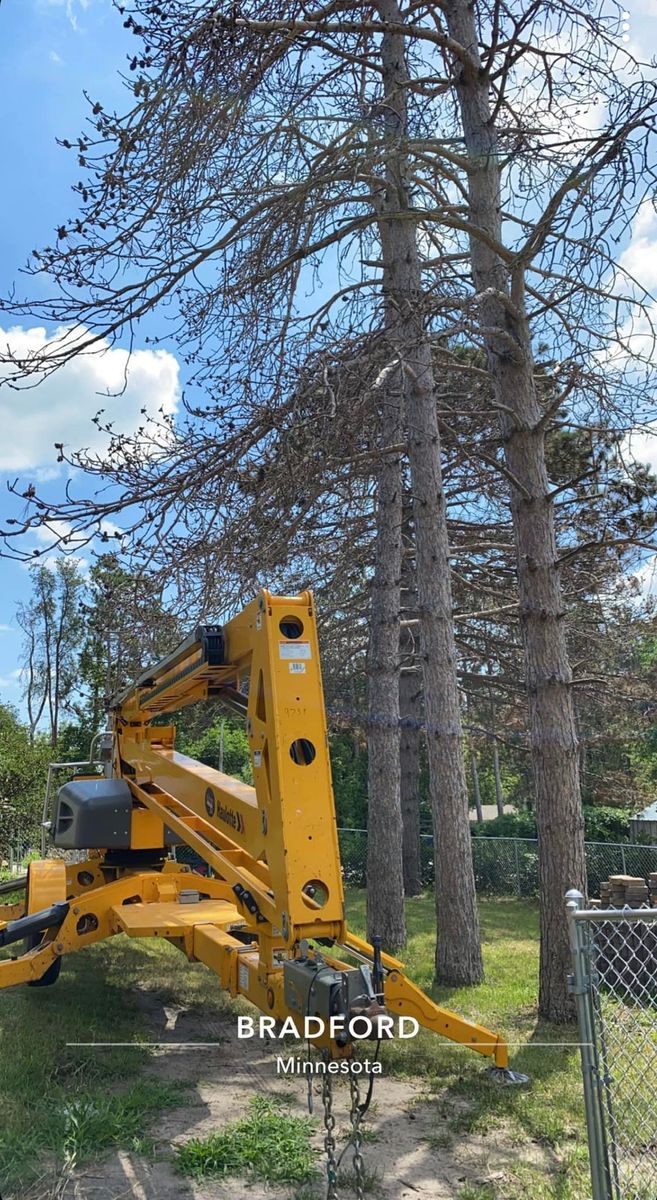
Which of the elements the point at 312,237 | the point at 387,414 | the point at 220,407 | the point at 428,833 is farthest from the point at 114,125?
the point at 428,833

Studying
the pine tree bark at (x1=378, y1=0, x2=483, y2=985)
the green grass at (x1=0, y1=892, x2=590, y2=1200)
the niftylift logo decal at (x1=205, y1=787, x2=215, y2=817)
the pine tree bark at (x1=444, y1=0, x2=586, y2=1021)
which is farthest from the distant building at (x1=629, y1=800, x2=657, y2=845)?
the niftylift logo decal at (x1=205, y1=787, x2=215, y2=817)

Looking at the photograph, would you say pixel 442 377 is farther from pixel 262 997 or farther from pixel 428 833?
pixel 428 833

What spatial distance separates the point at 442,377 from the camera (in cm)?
1186

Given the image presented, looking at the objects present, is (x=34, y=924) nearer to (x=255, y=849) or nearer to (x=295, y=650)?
(x=255, y=849)

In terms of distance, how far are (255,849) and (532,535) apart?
12.4ft

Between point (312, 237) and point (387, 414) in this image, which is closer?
point (312, 237)

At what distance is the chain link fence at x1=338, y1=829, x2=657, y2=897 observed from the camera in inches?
630

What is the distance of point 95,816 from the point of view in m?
7.66

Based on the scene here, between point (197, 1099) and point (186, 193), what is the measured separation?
6.20 meters

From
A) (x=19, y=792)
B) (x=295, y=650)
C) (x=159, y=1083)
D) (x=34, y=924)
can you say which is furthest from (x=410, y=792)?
(x=295, y=650)

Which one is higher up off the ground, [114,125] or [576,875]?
[114,125]

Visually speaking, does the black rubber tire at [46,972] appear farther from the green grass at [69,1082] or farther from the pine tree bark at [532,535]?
the pine tree bark at [532,535]

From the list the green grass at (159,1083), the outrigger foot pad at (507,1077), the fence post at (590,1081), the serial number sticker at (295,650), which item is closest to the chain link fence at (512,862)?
the green grass at (159,1083)

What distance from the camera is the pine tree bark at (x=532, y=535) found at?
6.96 metres
